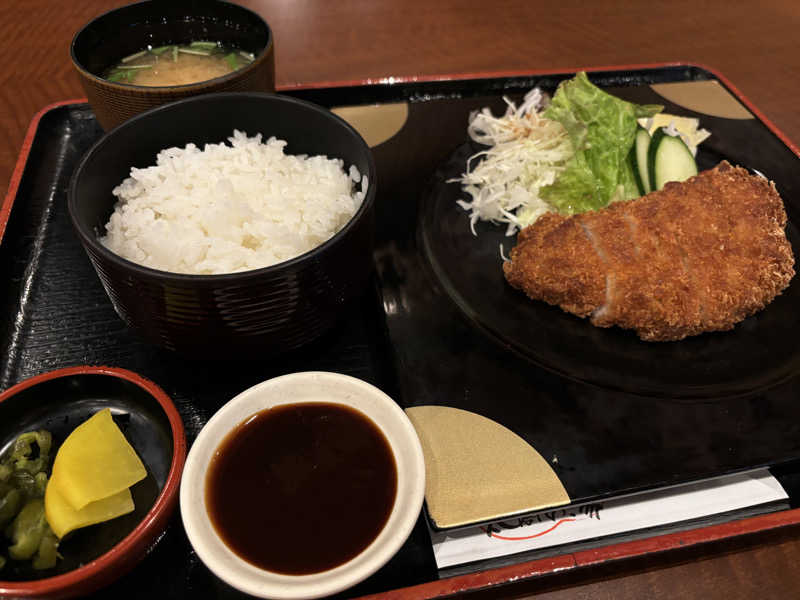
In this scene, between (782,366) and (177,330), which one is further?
(782,366)

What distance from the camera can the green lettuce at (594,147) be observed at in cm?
250

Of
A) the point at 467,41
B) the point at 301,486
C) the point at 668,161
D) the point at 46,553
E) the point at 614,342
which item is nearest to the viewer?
the point at 46,553

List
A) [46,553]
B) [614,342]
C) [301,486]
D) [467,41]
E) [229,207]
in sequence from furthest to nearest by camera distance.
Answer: [467,41] < [614,342] < [229,207] < [301,486] < [46,553]

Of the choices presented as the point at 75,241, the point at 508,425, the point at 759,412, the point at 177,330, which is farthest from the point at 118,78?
the point at 759,412

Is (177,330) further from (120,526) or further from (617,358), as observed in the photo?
(617,358)

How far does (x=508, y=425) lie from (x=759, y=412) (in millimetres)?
757

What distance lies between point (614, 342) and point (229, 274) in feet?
4.07

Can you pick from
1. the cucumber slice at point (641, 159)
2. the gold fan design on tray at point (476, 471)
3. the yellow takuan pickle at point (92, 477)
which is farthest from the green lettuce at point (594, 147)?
the yellow takuan pickle at point (92, 477)

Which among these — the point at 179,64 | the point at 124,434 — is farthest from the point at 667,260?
the point at 179,64

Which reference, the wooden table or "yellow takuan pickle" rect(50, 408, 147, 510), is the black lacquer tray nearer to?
"yellow takuan pickle" rect(50, 408, 147, 510)

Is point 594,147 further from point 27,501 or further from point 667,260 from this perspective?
point 27,501

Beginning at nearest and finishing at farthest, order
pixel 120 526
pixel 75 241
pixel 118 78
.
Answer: pixel 120 526 < pixel 75 241 < pixel 118 78

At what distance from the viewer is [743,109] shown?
272cm

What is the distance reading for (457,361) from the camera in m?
1.73
